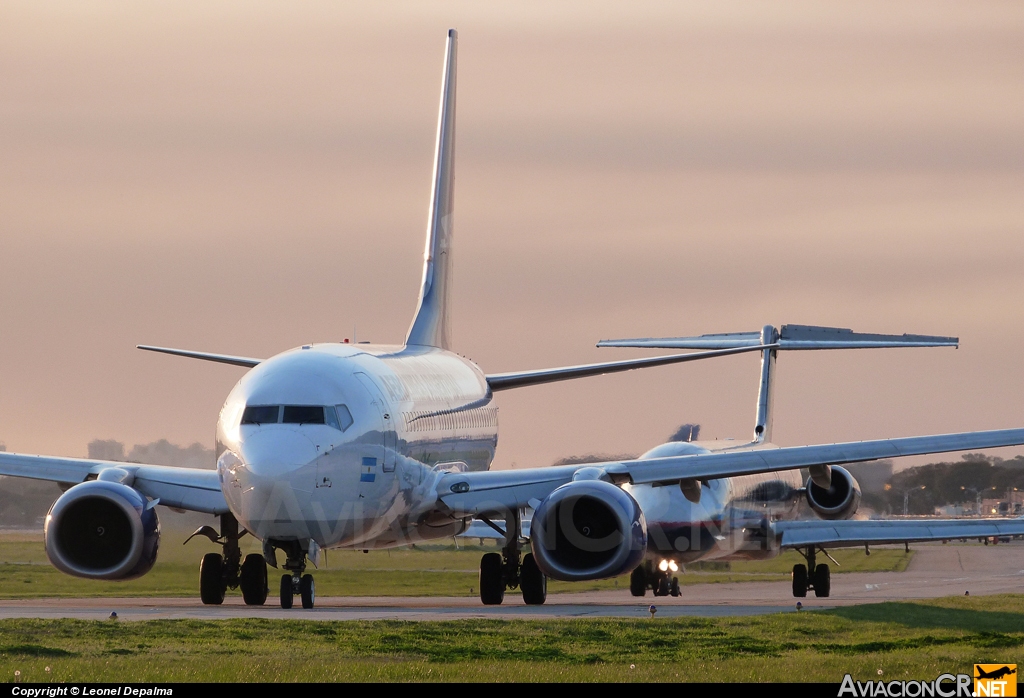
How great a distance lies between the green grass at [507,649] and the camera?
664 inches

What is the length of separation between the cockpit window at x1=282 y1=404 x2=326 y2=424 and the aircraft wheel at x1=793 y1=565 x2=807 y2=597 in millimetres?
24506

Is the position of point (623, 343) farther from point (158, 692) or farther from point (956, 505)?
point (956, 505)

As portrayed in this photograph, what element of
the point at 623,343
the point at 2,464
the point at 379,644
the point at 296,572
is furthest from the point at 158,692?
the point at 623,343

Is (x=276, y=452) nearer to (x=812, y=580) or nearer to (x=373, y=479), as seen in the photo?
(x=373, y=479)

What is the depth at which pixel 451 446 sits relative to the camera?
3078cm

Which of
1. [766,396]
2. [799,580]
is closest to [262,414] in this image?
[799,580]

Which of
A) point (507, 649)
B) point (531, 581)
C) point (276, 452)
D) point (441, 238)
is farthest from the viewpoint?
point (441, 238)

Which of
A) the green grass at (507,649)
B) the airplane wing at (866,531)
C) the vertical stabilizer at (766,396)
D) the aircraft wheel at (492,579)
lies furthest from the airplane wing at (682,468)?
the vertical stabilizer at (766,396)

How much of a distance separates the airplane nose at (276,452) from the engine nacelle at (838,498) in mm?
25585

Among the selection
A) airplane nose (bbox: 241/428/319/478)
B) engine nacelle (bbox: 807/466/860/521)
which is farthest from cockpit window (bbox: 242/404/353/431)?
engine nacelle (bbox: 807/466/860/521)

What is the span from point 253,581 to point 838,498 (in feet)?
74.3

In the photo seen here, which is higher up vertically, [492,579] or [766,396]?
[766,396]

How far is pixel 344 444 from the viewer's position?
24.6 m

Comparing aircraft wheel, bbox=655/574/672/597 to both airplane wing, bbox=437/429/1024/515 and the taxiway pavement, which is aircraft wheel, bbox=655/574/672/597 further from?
airplane wing, bbox=437/429/1024/515
